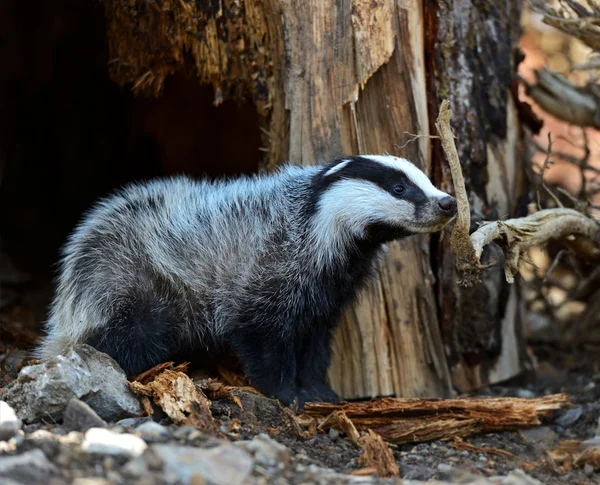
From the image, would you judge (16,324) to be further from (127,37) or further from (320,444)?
(320,444)

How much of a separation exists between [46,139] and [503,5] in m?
4.93

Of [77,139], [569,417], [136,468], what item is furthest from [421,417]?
[77,139]

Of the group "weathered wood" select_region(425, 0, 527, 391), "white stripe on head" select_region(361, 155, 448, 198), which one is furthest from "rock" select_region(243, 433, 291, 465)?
"weathered wood" select_region(425, 0, 527, 391)

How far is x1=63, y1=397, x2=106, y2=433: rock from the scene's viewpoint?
386cm

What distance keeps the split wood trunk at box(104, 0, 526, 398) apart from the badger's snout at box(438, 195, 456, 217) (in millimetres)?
911

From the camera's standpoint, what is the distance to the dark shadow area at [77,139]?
7.80 m

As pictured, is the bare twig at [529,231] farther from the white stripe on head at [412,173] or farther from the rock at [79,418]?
the rock at [79,418]

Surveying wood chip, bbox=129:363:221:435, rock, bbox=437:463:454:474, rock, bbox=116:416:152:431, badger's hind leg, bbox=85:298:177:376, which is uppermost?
badger's hind leg, bbox=85:298:177:376

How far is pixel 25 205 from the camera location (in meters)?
8.32

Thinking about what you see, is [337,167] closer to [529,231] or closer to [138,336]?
[529,231]

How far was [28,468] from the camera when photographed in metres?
3.02

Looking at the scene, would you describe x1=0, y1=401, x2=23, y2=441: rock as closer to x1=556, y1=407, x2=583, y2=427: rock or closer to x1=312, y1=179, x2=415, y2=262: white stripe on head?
x1=312, y1=179, x2=415, y2=262: white stripe on head

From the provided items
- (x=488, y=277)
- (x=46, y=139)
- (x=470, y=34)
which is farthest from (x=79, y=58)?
(x=488, y=277)

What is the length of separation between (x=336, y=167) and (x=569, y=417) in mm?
2672
